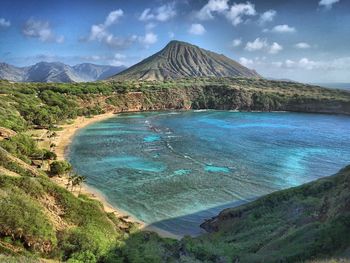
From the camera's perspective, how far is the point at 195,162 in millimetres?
69438

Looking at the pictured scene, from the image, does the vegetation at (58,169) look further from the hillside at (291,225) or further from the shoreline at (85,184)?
the hillside at (291,225)

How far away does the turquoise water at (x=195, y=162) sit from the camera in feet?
160

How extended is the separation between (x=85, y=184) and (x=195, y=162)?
21.8 m

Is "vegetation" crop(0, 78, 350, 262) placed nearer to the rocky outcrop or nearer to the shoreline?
the shoreline

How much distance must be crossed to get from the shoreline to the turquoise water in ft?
3.75

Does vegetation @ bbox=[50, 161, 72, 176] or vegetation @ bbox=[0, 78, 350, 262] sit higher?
vegetation @ bbox=[0, 78, 350, 262]

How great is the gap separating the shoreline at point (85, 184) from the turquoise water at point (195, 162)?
3.75 ft

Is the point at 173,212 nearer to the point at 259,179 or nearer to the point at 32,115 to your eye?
the point at 259,179

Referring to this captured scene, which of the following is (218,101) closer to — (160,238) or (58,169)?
(58,169)

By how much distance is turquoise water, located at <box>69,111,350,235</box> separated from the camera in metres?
48.9

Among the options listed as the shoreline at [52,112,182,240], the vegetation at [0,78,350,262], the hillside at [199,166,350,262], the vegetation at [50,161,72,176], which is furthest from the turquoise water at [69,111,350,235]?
the hillside at [199,166,350,262]

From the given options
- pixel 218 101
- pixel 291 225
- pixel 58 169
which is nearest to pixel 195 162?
pixel 58 169

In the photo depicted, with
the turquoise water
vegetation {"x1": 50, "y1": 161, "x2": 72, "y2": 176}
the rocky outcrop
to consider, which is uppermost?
the rocky outcrop

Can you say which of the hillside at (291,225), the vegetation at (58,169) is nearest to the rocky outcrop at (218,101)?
the vegetation at (58,169)
